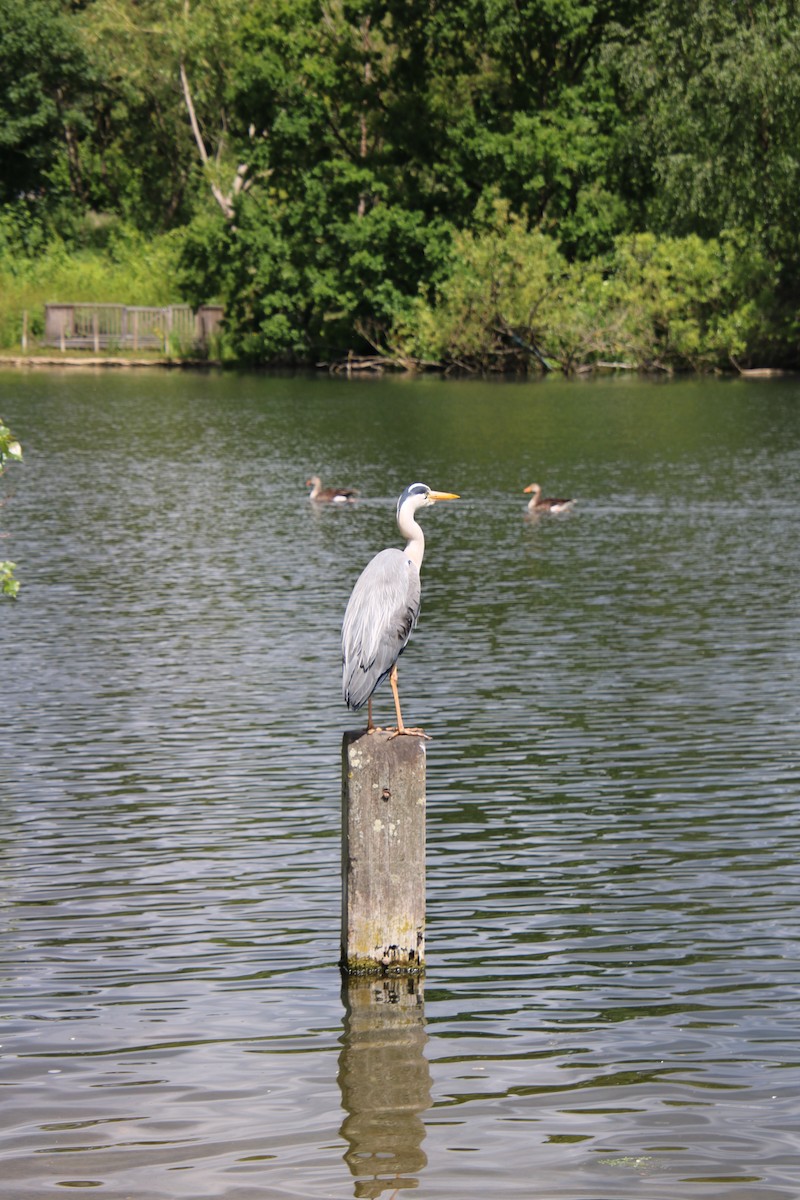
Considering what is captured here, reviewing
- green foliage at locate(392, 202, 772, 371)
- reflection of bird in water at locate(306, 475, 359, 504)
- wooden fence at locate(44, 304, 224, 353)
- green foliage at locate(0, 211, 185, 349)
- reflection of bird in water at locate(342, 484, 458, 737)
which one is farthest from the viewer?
green foliage at locate(0, 211, 185, 349)

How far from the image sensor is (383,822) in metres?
8.58

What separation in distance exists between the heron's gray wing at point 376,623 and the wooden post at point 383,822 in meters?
0.54

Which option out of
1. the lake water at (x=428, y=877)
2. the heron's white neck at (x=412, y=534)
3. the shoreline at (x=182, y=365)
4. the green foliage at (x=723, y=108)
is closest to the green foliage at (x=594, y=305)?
the shoreline at (x=182, y=365)

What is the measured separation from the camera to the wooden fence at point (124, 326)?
82.4m

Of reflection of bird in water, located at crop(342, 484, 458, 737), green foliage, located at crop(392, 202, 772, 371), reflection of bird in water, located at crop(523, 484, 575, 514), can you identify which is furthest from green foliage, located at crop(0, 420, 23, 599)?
green foliage, located at crop(392, 202, 772, 371)

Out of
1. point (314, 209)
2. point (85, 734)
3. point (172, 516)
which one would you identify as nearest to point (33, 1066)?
point (85, 734)

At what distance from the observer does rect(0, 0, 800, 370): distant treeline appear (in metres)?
69.5

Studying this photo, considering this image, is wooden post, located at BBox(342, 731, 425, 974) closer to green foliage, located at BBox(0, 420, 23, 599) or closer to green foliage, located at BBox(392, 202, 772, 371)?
green foliage, located at BBox(0, 420, 23, 599)

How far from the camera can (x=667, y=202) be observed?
7244 cm

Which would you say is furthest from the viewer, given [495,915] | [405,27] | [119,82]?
[119,82]

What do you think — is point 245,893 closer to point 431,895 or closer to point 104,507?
point 431,895

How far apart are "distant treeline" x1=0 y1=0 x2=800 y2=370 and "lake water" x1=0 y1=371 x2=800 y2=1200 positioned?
44386 mm

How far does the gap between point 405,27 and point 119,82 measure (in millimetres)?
18289

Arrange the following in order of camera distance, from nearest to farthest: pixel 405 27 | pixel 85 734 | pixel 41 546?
pixel 85 734
pixel 41 546
pixel 405 27
